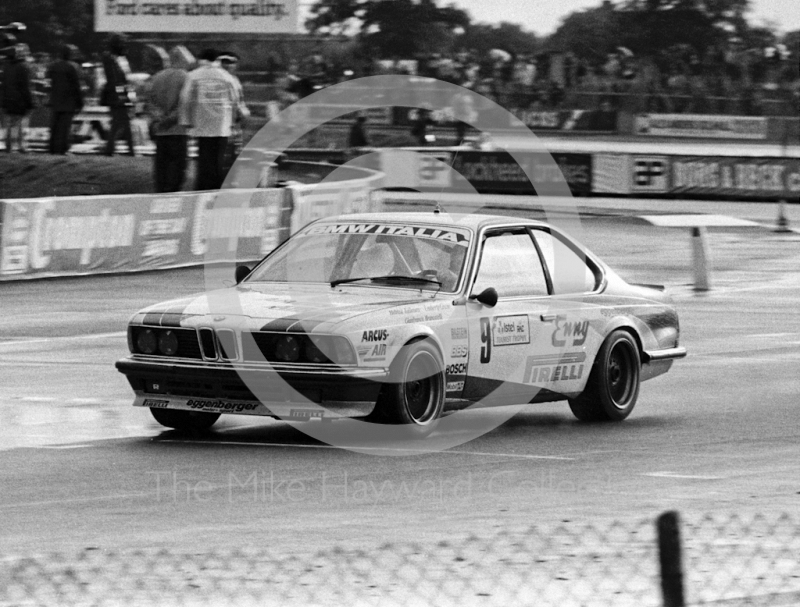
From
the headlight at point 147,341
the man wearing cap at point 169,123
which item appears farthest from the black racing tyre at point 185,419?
the man wearing cap at point 169,123

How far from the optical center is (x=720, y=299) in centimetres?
1897

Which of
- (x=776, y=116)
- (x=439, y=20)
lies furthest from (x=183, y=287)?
(x=439, y=20)

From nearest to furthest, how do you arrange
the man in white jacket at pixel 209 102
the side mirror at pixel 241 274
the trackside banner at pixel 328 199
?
1. the side mirror at pixel 241 274
2. the man in white jacket at pixel 209 102
3. the trackside banner at pixel 328 199

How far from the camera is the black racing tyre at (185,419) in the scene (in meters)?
9.55

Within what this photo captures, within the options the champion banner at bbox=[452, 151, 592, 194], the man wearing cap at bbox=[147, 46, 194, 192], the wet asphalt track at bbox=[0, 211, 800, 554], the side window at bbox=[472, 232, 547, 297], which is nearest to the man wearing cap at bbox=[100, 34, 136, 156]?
the man wearing cap at bbox=[147, 46, 194, 192]

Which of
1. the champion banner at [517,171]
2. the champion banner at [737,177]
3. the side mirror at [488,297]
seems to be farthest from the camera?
the champion banner at [517,171]

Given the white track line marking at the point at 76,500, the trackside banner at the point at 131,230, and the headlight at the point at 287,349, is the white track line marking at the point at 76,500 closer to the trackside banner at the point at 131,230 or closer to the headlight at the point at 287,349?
the headlight at the point at 287,349

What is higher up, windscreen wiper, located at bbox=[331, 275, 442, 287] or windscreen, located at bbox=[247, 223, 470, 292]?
windscreen, located at bbox=[247, 223, 470, 292]

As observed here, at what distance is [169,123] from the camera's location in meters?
20.7

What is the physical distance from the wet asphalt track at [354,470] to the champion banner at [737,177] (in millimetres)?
20791

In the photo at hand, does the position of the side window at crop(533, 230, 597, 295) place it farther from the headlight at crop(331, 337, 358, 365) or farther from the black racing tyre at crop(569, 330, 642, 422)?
the headlight at crop(331, 337, 358, 365)

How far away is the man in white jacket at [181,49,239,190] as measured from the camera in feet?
65.4

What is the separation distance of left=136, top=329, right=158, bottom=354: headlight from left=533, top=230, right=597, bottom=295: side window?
2.58 m

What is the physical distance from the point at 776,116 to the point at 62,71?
2999 centimetres
